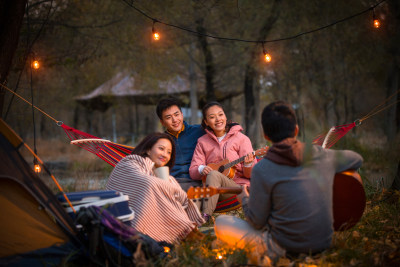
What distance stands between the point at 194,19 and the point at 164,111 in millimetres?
4471

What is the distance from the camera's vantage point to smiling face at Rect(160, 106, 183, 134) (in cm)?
364

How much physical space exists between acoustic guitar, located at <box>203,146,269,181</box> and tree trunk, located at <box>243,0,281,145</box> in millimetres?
4242

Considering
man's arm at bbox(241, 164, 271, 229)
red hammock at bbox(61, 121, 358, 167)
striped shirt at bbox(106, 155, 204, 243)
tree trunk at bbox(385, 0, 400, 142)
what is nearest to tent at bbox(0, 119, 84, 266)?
striped shirt at bbox(106, 155, 204, 243)

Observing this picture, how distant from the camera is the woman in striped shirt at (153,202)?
2.36m

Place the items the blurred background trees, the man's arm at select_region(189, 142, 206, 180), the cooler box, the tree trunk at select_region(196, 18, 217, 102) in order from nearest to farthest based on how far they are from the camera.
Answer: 1. the cooler box
2. the man's arm at select_region(189, 142, 206, 180)
3. the blurred background trees
4. the tree trunk at select_region(196, 18, 217, 102)

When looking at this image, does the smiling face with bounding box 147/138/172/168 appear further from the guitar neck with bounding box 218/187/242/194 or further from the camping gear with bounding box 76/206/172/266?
the camping gear with bounding box 76/206/172/266

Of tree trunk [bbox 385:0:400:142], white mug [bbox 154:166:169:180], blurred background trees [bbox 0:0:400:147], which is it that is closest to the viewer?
white mug [bbox 154:166:169:180]

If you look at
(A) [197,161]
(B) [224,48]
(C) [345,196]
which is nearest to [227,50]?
(B) [224,48]

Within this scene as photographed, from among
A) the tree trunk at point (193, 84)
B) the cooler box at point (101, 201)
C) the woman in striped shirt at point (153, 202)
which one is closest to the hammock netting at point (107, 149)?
the woman in striped shirt at point (153, 202)

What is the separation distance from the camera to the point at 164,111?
3.64 m

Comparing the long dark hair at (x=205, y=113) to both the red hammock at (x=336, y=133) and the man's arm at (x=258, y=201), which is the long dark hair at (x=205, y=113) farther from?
the man's arm at (x=258, y=201)

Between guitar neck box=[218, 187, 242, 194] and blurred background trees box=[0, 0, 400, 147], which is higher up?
blurred background trees box=[0, 0, 400, 147]

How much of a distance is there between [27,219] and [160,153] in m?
0.99

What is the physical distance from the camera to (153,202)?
2.38 metres
